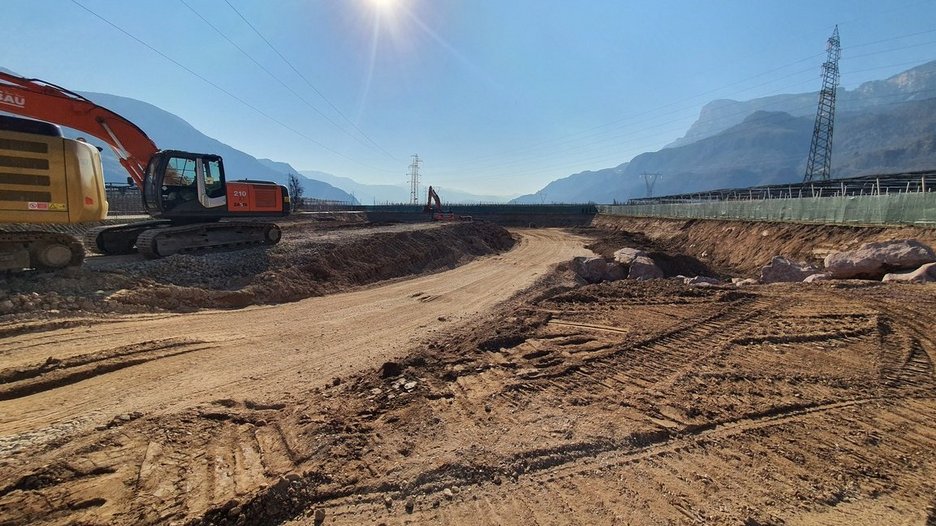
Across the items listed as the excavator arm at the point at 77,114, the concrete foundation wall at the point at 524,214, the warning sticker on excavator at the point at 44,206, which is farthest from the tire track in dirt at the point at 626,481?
the concrete foundation wall at the point at 524,214

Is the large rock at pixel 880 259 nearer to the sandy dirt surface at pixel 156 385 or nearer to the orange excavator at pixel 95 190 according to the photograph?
the sandy dirt surface at pixel 156 385

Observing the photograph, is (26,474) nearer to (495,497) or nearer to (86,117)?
(495,497)

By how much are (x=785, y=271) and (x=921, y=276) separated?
329 centimetres

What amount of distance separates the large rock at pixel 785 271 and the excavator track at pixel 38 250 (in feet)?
61.3

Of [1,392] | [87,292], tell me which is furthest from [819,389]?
[87,292]

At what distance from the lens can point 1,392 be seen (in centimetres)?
487

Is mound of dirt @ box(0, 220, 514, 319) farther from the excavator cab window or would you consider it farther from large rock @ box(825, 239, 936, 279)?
large rock @ box(825, 239, 936, 279)

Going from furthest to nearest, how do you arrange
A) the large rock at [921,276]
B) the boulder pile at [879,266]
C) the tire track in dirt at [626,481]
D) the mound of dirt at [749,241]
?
the mound of dirt at [749,241], the boulder pile at [879,266], the large rock at [921,276], the tire track in dirt at [626,481]

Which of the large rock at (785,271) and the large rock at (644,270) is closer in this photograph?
the large rock at (785,271)

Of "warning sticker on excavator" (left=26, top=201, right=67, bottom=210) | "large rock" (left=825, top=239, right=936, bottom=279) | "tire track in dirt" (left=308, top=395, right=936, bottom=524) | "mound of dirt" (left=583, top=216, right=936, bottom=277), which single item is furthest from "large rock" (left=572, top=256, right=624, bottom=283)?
"warning sticker on excavator" (left=26, top=201, right=67, bottom=210)

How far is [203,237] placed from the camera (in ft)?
43.7

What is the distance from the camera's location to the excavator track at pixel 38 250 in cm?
860

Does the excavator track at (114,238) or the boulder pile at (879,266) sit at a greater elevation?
the excavator track at (114,238)

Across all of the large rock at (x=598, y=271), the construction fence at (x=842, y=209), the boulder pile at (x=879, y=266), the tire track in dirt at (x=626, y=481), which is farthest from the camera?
the large rock at (x=598, y=271)
